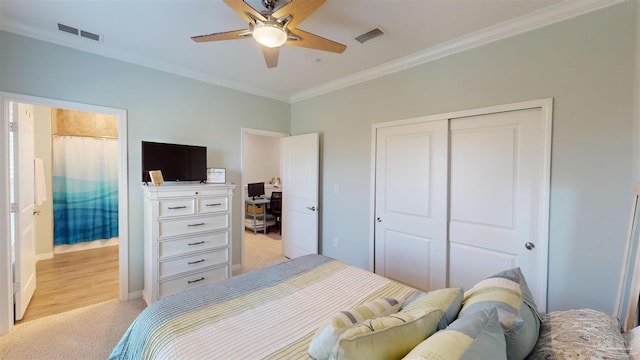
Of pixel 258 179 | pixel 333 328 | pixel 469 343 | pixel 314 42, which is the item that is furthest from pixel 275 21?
pixel 258 179

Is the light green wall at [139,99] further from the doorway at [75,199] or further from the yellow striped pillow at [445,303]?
the yellow striped pillow at [445,303]

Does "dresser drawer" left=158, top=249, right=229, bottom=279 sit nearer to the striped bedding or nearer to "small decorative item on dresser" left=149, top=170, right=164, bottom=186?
"small decorative item on dresser" left=149, top=170, right=164, bottom=186

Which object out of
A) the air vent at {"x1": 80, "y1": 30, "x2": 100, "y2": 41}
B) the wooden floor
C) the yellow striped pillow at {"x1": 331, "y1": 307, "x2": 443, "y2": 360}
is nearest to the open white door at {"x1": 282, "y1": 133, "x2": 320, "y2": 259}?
the wooden floor

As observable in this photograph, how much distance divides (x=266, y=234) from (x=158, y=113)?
11.2ft

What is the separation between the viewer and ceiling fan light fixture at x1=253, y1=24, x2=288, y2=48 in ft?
5.21

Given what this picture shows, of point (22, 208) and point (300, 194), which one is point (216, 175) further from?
point (22, 208)

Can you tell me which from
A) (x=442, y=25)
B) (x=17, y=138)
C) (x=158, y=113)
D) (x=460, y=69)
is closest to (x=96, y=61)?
(x=158, y=113)

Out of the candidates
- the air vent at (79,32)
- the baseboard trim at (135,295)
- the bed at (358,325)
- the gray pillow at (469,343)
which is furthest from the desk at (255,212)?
the gray pillow at (469,343)

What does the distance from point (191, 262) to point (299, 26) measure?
8.48 feet

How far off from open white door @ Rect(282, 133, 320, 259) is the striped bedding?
1907mm

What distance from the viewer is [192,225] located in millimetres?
2760

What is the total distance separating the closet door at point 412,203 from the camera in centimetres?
264

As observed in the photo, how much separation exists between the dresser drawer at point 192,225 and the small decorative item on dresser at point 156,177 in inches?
17.1

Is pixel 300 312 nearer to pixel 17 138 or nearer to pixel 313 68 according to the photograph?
pixel 313 68
